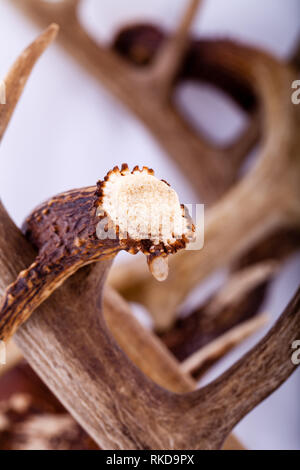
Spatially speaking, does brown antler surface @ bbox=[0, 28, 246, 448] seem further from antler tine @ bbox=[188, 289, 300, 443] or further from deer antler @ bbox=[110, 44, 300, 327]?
deer antler @ bbox=[110, 44, 300, 327]

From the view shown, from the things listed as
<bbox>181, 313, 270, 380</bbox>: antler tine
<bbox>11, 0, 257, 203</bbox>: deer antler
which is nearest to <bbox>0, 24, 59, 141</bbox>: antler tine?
<bbox>181, 313, 270, 380</bbox>: antler tine

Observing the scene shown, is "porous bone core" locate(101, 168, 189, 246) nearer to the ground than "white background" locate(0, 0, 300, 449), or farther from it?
nearer to the ground

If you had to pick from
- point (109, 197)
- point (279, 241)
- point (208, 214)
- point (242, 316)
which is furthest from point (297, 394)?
Answer: point (109, 197)

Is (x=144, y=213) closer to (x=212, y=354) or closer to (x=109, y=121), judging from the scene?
(x=212, y=354)

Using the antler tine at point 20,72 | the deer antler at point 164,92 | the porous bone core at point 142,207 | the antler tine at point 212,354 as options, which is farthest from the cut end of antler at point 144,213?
the deer antler at point 164,92
